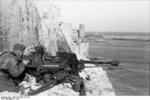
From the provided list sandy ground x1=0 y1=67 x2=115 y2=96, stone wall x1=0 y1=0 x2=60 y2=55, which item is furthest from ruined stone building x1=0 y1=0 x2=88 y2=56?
sandy ground x1=0 y1=67 x2=115 y2=96

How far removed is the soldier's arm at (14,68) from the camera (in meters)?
3.21

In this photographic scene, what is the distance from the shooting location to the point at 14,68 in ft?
10.6

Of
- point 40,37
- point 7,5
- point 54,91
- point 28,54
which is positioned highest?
point 7,5

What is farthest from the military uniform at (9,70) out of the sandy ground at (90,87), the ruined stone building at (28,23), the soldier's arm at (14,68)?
the ruined stone building at (28,23)

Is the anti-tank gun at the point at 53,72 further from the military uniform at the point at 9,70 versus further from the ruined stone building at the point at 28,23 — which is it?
the ruined stone building at the point at 28,23

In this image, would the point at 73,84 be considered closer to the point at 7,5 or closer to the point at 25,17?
the point at 25,17

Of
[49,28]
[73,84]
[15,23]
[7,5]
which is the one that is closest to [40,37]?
[49,28]

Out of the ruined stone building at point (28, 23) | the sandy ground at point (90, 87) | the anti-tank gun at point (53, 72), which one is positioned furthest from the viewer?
the ruined stone building at point (28, 23)

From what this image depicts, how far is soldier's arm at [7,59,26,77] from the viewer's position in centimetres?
321

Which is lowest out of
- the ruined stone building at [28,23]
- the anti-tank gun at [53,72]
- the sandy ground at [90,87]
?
the sandy ground at [90,87]

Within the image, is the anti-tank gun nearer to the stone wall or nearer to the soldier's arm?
the soldier's arm

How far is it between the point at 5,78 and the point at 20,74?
0.89 ft

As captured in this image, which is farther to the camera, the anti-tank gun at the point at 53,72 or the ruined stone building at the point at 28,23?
the ruined stone building at the point at 28,23

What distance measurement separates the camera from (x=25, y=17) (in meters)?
4.22
